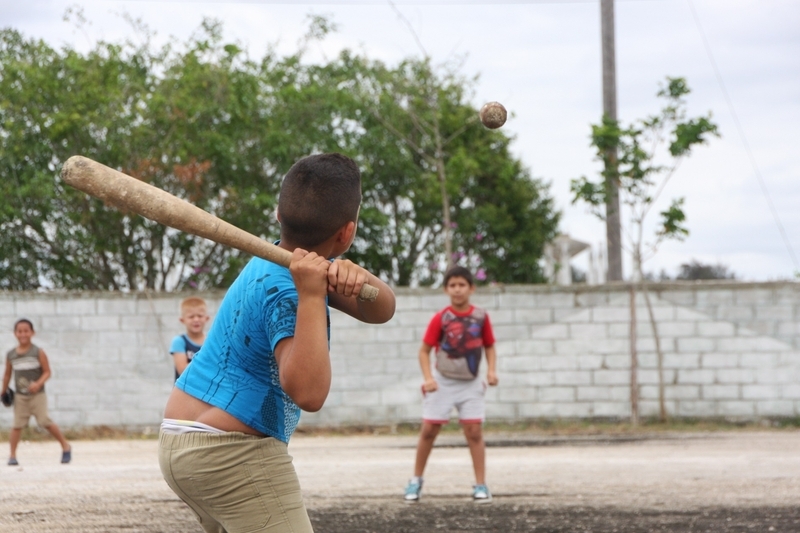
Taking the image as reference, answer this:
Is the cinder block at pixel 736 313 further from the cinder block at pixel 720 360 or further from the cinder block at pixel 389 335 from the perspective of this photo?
the cinder block at pixel 389 335

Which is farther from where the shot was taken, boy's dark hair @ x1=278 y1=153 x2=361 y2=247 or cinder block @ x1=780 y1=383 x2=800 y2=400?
cinder block @ x1=780 y1=383 x2=800 y2=400

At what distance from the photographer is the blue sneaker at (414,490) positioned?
269 inches

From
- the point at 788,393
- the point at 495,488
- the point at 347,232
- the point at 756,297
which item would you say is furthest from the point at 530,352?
the point at 347,232

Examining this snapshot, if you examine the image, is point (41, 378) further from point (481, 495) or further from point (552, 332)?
point (552, 332)

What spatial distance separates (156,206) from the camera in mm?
2783

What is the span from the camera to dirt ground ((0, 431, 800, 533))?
605cm

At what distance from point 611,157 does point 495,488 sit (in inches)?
247

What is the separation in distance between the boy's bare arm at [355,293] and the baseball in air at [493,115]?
4.47 ft

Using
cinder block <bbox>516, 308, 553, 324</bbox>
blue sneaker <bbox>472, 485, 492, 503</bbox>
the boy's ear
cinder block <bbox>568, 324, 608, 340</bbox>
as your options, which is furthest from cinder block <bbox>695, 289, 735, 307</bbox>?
the boy's ear

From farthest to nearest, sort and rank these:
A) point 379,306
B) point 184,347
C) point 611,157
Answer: point 611,157 → point 184,347 → point 379,306

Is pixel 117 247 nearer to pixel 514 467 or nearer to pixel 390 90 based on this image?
pixel 390 90

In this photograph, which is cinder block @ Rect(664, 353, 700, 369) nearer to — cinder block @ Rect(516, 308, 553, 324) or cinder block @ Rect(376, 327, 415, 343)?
cinder block @ Rect(516, 308, 553, 324)

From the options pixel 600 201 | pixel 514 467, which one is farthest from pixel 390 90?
pixel 514 467

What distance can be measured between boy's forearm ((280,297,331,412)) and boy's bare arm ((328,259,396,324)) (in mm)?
98
